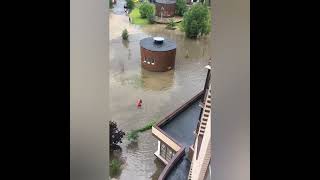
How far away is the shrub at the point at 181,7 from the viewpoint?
781 cm

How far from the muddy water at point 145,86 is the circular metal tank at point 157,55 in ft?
0.32

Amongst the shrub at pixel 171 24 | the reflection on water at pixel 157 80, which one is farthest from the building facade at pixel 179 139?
the shrub at pixel 171 24

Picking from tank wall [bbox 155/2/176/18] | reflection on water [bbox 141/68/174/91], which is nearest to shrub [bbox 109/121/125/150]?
reflection on water [bbox 141/68/174/91]

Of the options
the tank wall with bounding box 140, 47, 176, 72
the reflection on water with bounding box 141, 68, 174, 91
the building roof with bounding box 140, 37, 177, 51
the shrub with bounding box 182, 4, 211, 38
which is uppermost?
the shrub with bounding box 182, 4, 211, 38

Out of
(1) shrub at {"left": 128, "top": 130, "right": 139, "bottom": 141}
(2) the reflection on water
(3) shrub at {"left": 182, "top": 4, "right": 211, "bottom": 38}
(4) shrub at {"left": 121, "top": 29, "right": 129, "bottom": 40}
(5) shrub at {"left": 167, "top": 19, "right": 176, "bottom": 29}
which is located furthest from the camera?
(5) shrub at {"left": 167, "top": 19, "right": 176, "bottom": 29}

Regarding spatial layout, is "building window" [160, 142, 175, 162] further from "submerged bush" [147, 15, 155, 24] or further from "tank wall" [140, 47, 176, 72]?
"submerged bush" [147, 15, 155, 24]

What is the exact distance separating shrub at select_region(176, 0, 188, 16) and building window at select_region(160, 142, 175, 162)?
15.2 feet

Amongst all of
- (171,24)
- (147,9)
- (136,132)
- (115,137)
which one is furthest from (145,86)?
(147,9)

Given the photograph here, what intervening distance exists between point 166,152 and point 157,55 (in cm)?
240

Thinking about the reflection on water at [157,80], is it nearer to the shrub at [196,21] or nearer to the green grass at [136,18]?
the shrub at [196,21]

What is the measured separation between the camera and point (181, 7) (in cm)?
787

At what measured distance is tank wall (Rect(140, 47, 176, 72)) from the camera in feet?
19.1
